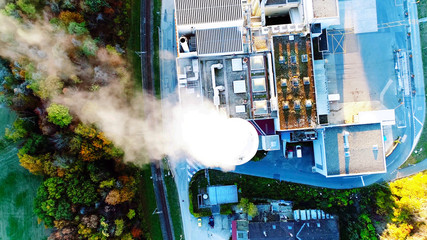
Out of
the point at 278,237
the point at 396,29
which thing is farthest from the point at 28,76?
the point at 396,29

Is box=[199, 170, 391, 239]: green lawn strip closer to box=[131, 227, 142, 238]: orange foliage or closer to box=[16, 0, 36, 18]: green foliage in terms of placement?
box=[131, 227, 142, 238]: orange foliage

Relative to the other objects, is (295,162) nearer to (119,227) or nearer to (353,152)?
(353,152)

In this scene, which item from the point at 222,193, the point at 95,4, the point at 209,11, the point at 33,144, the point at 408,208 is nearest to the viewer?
the point at 209,11

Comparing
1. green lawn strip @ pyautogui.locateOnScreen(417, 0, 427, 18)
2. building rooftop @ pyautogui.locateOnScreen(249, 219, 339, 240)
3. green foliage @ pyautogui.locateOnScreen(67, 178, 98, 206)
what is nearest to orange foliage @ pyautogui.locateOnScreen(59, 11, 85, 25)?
green foliage @ pyautogui.locateOnScreen(67, 178, 98, 206)

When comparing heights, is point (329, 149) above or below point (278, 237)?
above

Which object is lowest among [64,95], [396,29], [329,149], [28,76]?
[329,149]

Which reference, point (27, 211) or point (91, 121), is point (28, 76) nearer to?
point (91, 121)

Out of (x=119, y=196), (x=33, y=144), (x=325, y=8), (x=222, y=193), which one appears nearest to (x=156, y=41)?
(x=33, y=144)
